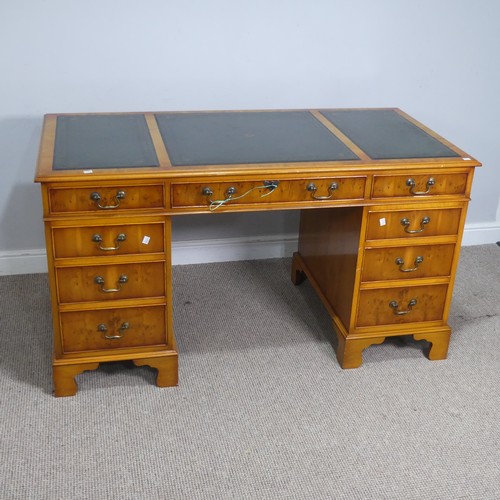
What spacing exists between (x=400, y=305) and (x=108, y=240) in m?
1.03

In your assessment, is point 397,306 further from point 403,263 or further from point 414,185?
point 414,185

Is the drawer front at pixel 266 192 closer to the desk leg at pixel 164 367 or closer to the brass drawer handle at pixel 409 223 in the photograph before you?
the brass drawer handle at pixel 409 223

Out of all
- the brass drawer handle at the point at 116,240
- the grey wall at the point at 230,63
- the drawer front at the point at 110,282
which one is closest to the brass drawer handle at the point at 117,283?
the drawer front at the point at 110,282

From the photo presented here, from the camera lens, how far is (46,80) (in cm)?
285

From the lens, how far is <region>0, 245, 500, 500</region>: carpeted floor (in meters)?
2.14

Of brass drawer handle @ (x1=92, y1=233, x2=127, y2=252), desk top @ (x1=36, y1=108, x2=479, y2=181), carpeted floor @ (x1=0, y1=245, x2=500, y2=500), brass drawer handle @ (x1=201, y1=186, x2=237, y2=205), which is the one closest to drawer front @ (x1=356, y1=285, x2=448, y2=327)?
carpeted floor @ (x1=0, y1=245, x2=500, y2=500)

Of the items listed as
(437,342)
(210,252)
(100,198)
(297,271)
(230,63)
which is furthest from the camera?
(210,252)

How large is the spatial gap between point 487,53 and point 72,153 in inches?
74.3

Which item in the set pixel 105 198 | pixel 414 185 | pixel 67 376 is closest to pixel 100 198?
pixel 105 198

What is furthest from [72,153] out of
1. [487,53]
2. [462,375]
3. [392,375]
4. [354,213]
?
[487,53]

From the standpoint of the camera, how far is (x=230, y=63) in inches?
117

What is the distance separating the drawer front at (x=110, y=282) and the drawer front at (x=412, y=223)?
27.7 inches

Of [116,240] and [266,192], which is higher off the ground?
[266,192]

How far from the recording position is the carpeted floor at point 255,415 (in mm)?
2143
